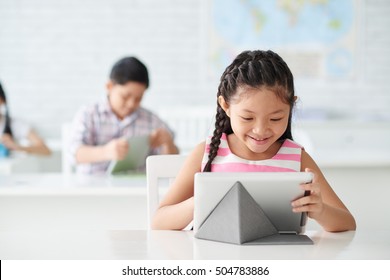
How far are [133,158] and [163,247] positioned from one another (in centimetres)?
138

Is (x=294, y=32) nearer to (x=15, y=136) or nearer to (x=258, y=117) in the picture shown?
(x=15, y=136)

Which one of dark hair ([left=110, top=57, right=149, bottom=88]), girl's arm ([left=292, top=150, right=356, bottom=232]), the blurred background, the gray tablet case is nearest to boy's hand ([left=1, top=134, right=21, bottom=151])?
dark hair ([left=110, top=57, right=149, bottom=88])

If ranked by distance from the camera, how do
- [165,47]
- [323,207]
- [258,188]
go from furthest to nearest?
[165,47] → [323,207] → [258,188]

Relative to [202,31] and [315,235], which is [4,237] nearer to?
[315,235]

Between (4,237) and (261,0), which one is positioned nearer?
(4,237)

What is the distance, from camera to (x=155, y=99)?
5246mm

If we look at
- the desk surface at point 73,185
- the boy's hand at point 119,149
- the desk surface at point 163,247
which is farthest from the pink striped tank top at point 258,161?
the boy's hand at point 119,149

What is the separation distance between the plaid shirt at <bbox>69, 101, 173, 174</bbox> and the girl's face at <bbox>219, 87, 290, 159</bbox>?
4.88 ft

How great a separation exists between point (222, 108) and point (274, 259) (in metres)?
0.47

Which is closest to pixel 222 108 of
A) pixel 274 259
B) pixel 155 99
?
pixel 274 259

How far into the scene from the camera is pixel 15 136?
162 inches

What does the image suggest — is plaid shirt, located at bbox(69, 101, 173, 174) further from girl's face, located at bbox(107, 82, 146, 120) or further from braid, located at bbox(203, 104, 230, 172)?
braid, located at bbox(203, 104, 230, 172)

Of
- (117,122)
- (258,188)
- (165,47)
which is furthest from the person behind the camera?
(165,47)

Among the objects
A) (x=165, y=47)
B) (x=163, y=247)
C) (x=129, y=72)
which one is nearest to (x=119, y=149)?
(x=129, y=72)
